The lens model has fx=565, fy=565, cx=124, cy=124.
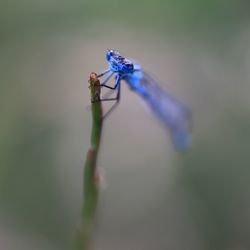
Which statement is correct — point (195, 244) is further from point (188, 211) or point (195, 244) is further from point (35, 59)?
point (35, 59)

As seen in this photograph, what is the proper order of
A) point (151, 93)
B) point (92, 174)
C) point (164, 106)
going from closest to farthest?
point (92, 174) < point (151, 93) < point (164, 106)

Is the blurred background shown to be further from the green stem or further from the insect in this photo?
the green stem

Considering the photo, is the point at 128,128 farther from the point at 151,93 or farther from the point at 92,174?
the point at 92,174

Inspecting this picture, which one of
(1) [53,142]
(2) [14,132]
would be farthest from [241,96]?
(2) [14,132]

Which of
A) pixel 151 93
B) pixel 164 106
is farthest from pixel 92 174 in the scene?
pixel 164 106

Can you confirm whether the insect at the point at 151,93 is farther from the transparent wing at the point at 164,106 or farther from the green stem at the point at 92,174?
the green stem at the point at 92,174

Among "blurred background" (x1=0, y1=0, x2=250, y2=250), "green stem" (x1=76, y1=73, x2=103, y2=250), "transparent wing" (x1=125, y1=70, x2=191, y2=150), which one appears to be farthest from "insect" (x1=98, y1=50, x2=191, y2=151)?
"blurred background" (x1=0, y1=0, x2=250, y2=250)

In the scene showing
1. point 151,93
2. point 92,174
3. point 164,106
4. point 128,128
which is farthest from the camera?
point 128,128

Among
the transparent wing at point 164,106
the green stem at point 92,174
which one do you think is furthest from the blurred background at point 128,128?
the green stem at point 92,174
